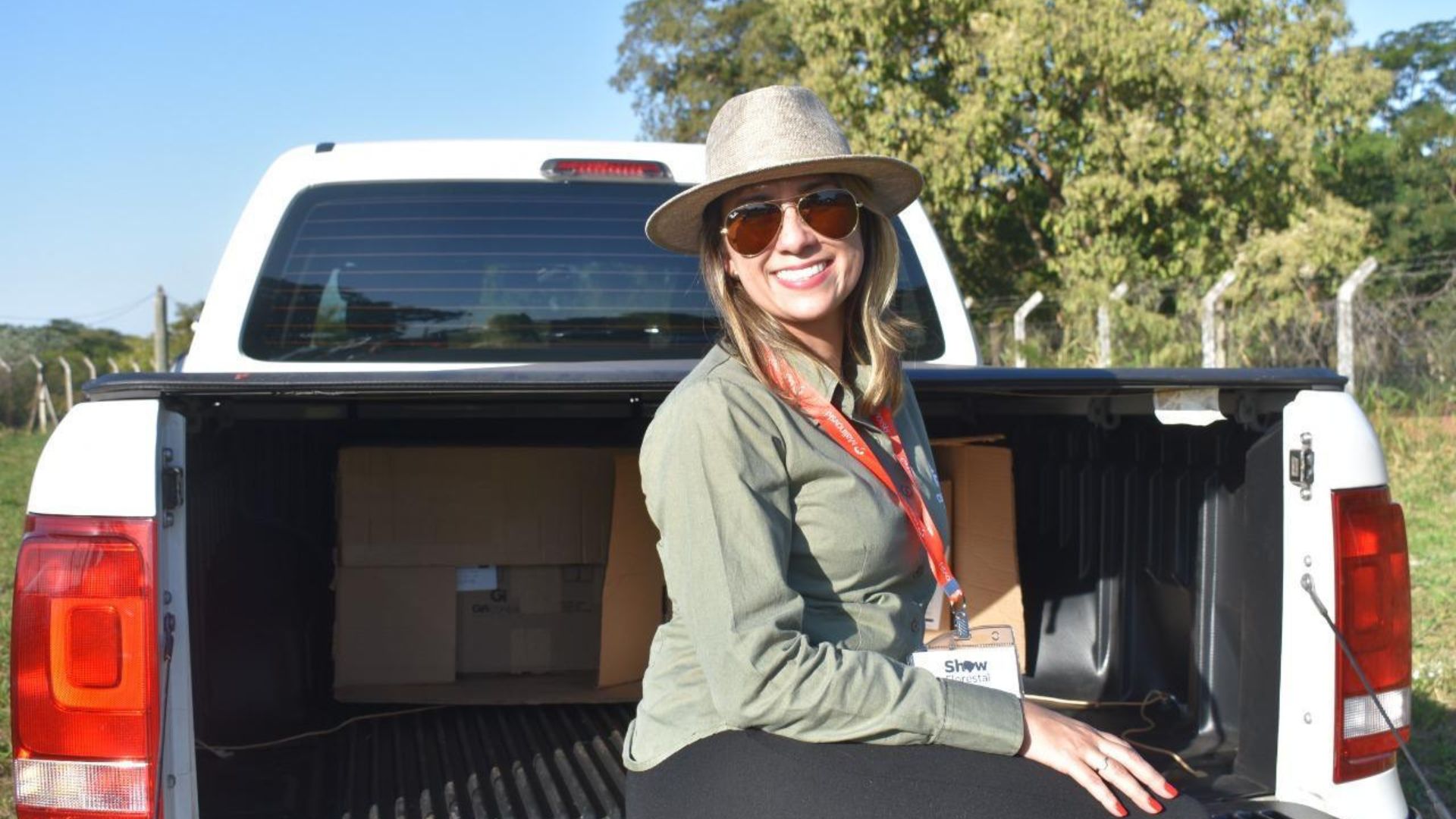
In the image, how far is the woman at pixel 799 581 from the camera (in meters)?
1.61

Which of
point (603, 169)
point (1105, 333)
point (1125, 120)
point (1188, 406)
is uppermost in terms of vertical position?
point (1125, 120)

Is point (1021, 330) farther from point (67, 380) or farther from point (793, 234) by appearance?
point (67, 380)

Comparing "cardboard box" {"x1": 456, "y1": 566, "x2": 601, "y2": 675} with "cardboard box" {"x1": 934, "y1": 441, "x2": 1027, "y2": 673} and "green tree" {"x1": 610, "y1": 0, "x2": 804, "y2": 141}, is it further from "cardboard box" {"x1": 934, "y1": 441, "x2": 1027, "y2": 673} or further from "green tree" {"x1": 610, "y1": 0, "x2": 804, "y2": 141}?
"green tree" {"x1": 610, "y1": 0, "x2": 804, "y2": 141}

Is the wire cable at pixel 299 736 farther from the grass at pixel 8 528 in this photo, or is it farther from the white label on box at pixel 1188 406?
the white label on box at pixel 1188 406

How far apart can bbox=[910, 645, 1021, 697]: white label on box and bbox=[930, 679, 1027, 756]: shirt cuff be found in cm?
21

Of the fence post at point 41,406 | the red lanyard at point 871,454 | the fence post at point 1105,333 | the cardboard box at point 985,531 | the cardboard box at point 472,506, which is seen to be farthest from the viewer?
the fence post at point 41,406

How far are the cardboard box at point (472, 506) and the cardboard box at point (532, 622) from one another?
55mm

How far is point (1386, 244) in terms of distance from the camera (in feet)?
91.9

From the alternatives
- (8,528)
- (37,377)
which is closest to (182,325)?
(37,377)

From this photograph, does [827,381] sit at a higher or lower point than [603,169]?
lower

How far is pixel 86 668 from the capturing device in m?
1.87

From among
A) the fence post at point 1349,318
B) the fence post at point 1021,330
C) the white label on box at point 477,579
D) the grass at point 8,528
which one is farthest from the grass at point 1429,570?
the grass at point 8,528

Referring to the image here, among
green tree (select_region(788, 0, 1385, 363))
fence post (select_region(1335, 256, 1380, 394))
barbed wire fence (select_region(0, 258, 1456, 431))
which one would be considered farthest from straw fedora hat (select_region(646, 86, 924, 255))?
green tree (select_region(788, 0, 1385, 363))

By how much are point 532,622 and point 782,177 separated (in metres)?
1.83
